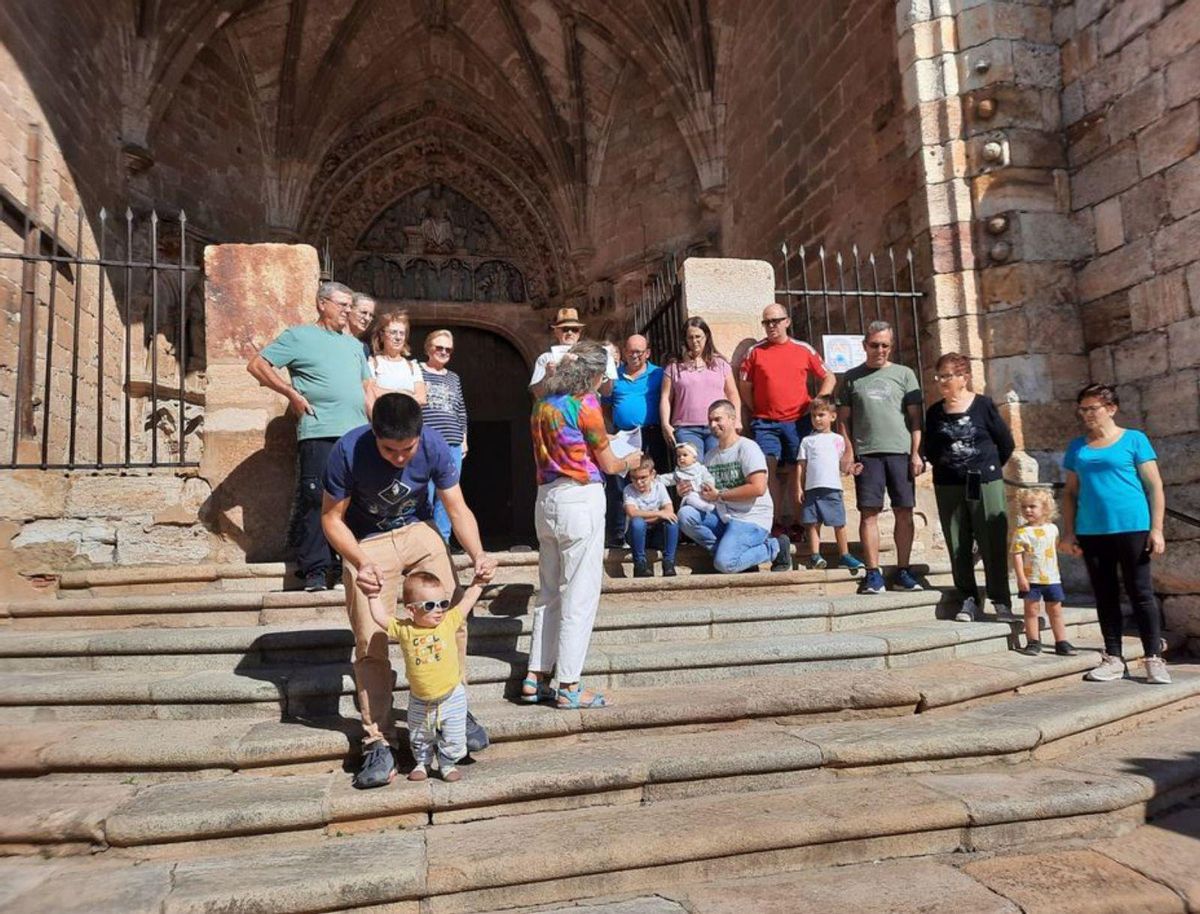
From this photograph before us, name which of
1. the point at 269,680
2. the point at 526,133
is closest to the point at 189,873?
the point at 269,680

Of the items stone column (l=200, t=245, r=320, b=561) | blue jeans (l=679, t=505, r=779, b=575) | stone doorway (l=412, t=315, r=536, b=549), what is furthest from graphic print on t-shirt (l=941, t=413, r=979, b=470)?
stone doorway (l=412, t=315, r=536, b=549)

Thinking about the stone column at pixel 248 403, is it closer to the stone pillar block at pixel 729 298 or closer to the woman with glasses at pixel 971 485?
the stone pillar block at pixel 729 298

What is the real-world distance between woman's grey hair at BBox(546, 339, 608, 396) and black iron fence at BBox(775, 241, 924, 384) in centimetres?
323

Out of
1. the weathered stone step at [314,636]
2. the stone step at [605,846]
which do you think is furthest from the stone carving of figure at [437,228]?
the stone step at [605,846]

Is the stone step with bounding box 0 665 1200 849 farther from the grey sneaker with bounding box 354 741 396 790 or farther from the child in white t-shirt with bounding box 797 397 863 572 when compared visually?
the child in white t-shirt with bounding box 797 397 863 572

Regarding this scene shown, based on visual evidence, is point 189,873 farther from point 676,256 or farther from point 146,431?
point 676,256

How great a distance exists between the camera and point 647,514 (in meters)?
5.03

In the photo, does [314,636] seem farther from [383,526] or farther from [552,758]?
[552,758]

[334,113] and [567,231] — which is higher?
[334,113]

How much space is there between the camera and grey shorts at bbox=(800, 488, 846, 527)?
5242mm

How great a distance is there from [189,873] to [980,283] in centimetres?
658

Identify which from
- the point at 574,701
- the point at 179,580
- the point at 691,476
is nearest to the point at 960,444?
the point at 691,476

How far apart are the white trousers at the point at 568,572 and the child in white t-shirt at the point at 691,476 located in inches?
72.6

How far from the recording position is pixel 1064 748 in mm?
3324
